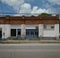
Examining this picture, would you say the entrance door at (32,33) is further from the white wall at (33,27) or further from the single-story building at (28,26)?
the white wall at (33,27)

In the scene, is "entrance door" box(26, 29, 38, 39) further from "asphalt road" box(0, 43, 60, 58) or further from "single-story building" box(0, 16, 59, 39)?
"asphalt road" box(0, 43, 60, 58)

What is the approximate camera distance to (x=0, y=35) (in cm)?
5378

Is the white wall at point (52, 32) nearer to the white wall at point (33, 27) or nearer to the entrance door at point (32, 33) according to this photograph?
the white wall at point (33, 27)

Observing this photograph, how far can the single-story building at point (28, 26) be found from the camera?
52.9 meters

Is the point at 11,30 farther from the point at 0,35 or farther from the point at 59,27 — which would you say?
the point at 59,27

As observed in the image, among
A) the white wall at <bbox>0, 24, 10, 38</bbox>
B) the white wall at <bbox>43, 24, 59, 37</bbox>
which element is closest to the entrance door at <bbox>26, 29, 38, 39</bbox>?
the white wall at <bbox>43, 24, 59, 37</bbox>

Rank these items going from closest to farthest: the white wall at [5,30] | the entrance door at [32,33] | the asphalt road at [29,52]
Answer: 1. the asphalt road at [29,52]
2. the white wall at [5,30]
3. the entrance door at [32,33]

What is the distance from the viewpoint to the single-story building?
52.9 m

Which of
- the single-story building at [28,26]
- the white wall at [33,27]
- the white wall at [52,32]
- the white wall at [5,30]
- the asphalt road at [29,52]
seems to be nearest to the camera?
the asphalt road at [29,52]

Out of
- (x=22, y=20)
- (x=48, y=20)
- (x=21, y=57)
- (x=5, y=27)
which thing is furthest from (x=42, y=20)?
(x=21, y=57)

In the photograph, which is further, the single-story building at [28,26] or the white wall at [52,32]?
the single-story building at [28,26]

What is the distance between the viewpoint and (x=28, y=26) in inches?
2127

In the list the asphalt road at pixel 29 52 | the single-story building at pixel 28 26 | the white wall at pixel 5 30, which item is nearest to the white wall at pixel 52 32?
the single-story building at pixel 28 26

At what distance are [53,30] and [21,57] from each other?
39942mm
